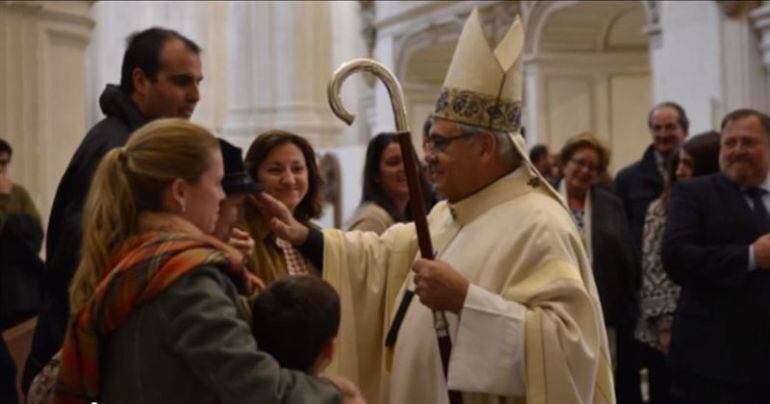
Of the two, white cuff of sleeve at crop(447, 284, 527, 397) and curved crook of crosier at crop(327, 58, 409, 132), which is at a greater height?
curved crook of crosier at crop(327, 58, 409, 132)

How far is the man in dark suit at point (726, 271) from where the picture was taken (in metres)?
4.86

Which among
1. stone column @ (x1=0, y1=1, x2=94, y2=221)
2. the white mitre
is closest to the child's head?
the white mitre

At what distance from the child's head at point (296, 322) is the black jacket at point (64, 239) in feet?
3.06

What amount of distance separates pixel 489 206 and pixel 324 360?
1.04m

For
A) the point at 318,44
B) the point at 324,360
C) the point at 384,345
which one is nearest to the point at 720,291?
the point at 384,345

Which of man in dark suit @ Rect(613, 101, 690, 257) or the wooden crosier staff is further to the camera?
man in dark suit @ Rect(613, 101, 690, 257)

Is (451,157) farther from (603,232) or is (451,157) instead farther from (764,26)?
(764,26)

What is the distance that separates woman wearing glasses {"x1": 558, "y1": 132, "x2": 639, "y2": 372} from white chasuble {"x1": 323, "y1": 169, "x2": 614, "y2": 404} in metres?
2.46

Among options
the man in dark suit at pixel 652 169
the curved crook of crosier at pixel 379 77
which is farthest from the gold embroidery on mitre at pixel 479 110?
the man in dark suit at pixel 652 169

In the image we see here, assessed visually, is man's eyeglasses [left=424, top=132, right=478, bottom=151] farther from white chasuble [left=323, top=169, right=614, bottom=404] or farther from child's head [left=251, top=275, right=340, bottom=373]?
child's head [left=251, top=275, right=340, bottom=373]

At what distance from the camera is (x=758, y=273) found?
4.89 meters

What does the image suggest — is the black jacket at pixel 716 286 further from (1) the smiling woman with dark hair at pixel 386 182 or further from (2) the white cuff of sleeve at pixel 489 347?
(2) the white cuff of sleeve at pixel 489 347

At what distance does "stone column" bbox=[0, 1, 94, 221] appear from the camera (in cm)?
797

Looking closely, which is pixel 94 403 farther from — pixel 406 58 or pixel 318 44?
pixel 318 44
